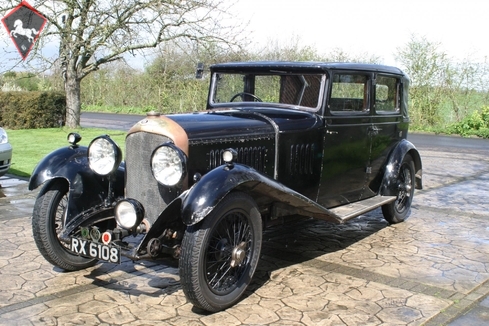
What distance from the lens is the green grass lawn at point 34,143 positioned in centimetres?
1002

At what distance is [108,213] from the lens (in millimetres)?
4449

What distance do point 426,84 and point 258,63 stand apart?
16.9m

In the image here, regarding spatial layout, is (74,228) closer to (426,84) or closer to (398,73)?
(398,73)

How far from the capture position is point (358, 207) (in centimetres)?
558

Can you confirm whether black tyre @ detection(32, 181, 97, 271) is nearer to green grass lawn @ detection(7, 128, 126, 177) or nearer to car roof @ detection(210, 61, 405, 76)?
car roof @ detection(210, 61, 405, 76)

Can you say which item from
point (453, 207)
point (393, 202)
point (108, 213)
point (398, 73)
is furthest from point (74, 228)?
point (453, 207)

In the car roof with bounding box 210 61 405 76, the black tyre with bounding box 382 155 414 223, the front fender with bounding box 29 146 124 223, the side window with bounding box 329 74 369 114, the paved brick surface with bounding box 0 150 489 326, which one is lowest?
the paved brick surface with bounding box 0 150 489 326

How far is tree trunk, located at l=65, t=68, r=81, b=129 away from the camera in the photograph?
1652 cm

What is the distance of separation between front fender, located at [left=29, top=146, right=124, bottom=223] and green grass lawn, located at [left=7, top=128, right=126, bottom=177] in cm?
493

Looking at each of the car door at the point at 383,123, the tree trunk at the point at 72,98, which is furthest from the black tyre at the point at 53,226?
the tree trunk at the point at 72,98

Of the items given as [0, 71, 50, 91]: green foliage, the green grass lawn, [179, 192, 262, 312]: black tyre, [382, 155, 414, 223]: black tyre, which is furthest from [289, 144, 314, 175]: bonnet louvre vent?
[0, 71, 50, 91]: green foliage

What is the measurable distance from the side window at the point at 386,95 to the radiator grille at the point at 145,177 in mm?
2876

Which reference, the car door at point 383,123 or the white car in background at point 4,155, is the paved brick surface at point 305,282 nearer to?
the car door at point 383,123

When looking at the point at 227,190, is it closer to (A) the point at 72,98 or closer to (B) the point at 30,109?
(A) the point at 72,98
